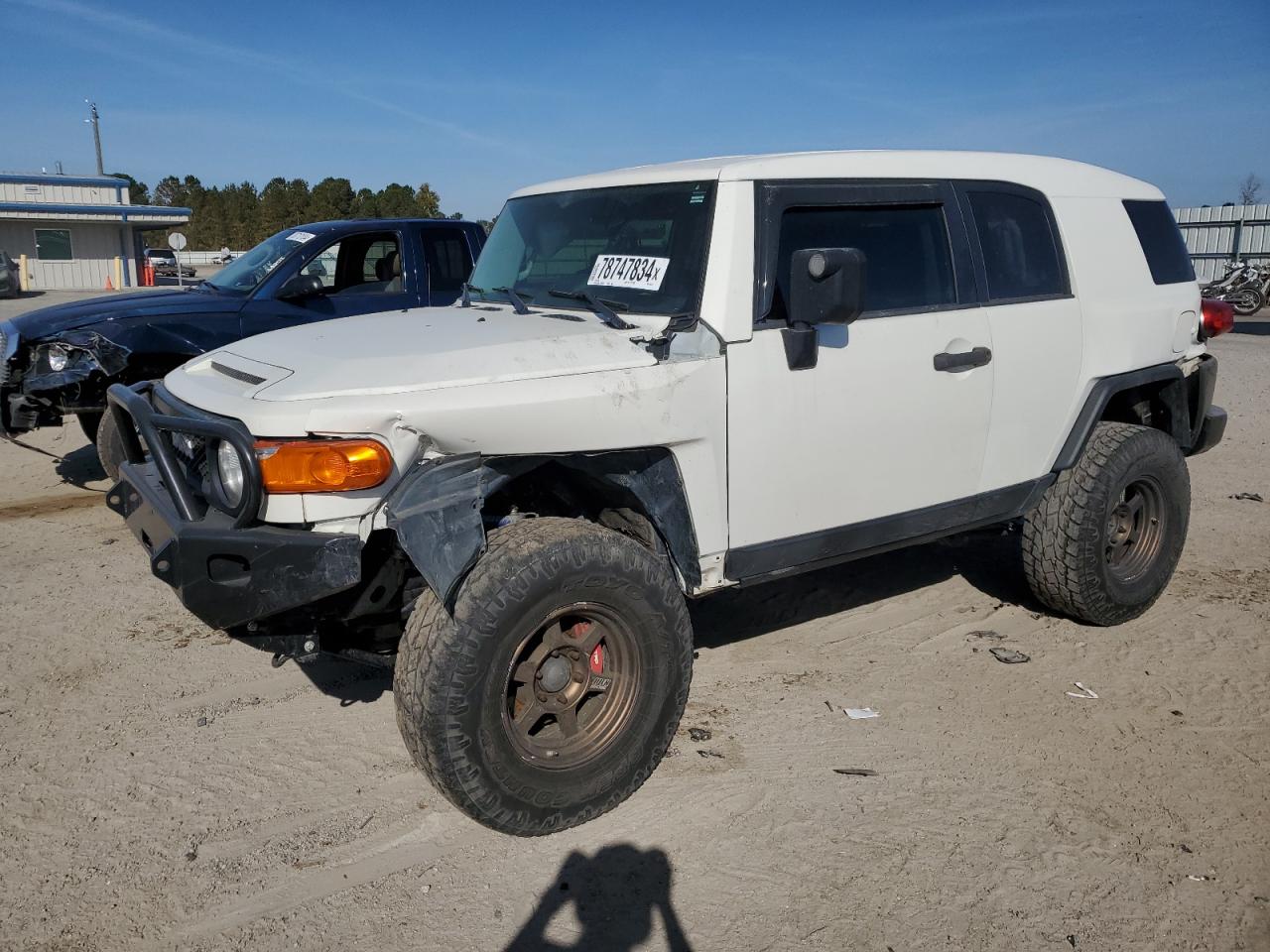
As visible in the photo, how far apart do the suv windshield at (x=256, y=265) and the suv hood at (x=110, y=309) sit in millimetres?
181

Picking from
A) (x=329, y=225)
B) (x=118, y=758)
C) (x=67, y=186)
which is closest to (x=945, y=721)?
(x=118, y=758)

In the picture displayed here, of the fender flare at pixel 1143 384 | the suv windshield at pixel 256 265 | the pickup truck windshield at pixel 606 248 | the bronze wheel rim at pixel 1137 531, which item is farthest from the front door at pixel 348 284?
the bronze wheel rim at pixel 1137 531

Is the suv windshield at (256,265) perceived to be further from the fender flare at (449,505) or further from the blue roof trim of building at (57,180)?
the blue roof trim of building at (57,180)

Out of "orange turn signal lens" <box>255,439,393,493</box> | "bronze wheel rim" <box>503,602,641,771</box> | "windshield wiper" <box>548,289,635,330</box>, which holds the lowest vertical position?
"bronze wheel rim" <box>503,602,641,771</box>

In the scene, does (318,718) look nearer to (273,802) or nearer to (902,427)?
(273,802)

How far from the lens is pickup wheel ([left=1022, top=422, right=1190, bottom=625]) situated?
437cm

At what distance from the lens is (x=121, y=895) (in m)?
2.78

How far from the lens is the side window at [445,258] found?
732 centimetres

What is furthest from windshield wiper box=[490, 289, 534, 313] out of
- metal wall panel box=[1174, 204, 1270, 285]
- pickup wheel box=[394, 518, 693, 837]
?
metal wall panel box=[1174, 204, 1270, 285]

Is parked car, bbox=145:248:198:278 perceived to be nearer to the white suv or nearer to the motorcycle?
the motorcycle

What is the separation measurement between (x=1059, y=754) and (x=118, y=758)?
3.44 meters

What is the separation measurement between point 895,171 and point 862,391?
0.91m

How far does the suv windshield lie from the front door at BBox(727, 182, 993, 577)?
15.3 ft

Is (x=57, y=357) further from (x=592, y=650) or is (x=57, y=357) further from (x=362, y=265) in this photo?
(x=592, y=650)
